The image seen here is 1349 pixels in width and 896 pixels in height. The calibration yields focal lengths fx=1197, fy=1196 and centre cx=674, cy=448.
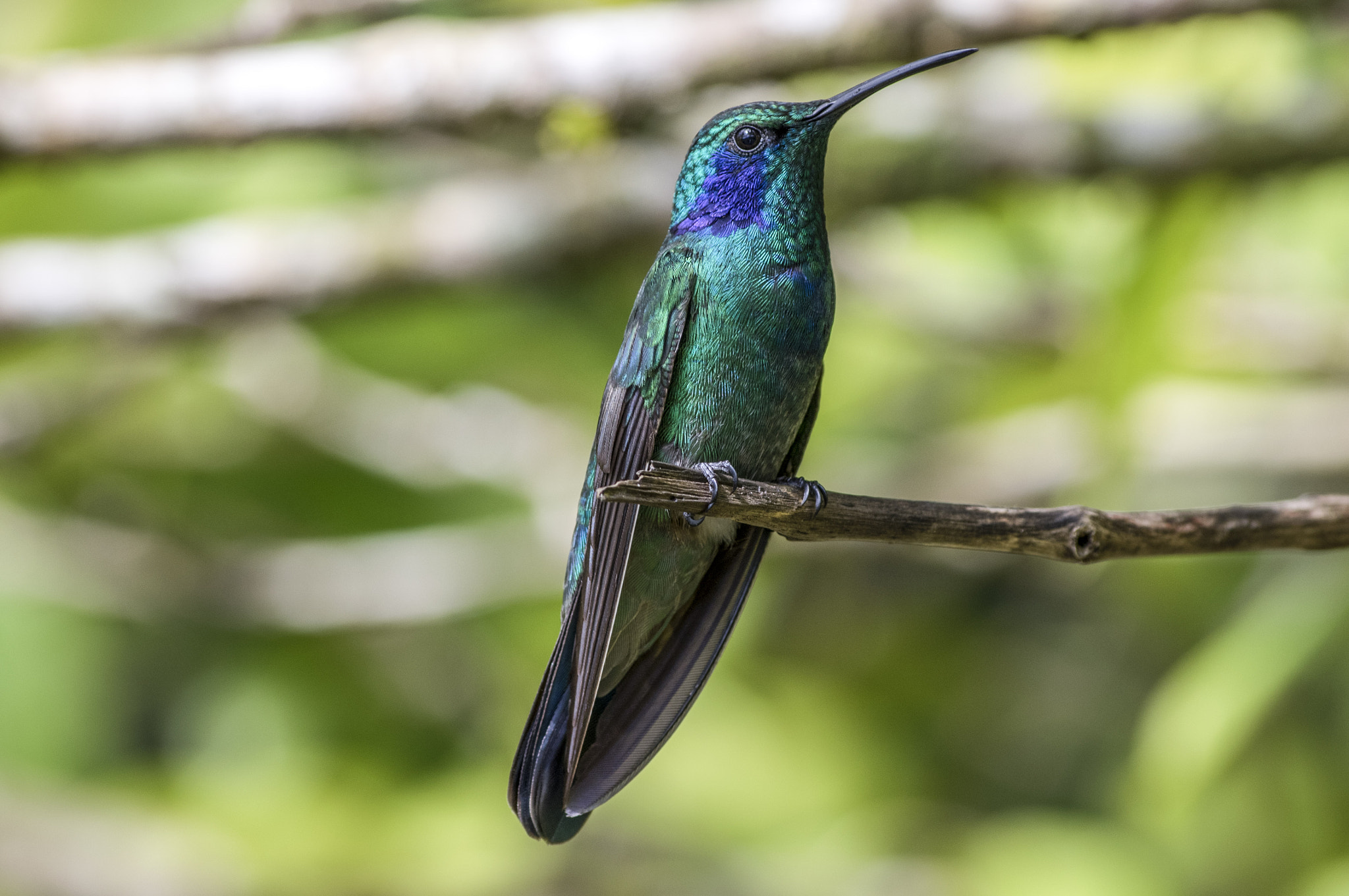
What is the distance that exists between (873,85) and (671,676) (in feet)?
3.33

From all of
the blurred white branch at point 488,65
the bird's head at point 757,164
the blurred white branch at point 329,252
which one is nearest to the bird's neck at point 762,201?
the bird's head at point 757,164

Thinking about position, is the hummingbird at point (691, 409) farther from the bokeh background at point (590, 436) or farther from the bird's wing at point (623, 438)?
the bokeh background at point (590, 436)

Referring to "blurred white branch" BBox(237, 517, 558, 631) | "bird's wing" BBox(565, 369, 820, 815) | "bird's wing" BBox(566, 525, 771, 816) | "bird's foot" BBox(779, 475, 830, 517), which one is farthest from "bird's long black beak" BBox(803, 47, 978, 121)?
"blurred white branch" BBox(237, 517, 558, 631)

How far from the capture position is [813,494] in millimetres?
1774

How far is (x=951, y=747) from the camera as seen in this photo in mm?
5402

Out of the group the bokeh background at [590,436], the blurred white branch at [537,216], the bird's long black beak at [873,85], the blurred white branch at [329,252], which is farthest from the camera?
the blurred white branch at [329,252]

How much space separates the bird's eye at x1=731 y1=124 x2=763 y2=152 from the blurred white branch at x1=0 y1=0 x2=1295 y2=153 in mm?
982

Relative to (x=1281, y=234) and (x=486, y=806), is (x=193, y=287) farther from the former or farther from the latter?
(x=1281, y=234)

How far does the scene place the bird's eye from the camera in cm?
198

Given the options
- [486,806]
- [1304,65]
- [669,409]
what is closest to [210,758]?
[486,806]

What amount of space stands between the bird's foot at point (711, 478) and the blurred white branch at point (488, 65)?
1.36 metres

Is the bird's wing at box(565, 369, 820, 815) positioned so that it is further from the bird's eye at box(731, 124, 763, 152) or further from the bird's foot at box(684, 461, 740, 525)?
the bird's eye at box(731, 124, 763, 152)

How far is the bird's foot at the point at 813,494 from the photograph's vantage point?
67.4 inches

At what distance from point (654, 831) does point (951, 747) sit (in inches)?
57.0
